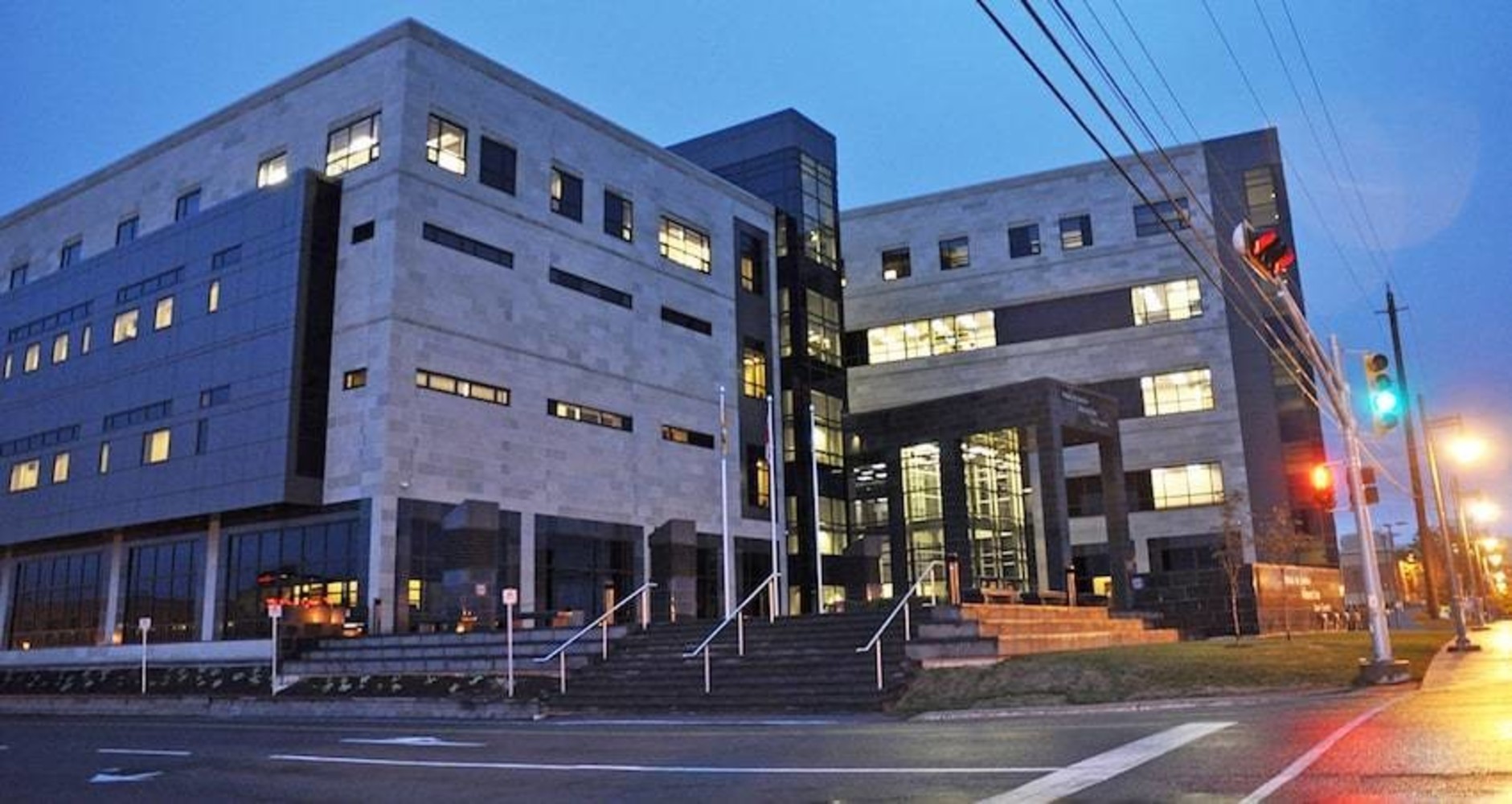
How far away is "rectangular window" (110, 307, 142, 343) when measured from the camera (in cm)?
5069

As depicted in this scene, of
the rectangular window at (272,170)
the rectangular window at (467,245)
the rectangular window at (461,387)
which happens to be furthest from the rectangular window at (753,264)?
the rectangular window at (272,170)

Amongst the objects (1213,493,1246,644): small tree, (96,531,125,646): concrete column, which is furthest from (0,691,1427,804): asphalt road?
(96,531,125,646): concrete column

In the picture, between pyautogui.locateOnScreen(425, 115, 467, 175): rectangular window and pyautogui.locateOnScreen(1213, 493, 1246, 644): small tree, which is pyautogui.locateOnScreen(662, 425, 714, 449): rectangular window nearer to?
pyautogui.locateOnScreen(425, 115, 467, 175): rectangular window

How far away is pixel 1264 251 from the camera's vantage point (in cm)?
1559

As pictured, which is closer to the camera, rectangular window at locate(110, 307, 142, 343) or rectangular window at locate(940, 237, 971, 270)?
rectangular window at locate(110, 307, 142, 343)

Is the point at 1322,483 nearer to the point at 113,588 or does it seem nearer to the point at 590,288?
the point at 590,288

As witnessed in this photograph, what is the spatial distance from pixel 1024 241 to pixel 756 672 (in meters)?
46.1

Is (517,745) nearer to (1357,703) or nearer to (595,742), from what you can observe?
(595,742)

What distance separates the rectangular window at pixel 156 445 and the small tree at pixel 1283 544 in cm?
4175

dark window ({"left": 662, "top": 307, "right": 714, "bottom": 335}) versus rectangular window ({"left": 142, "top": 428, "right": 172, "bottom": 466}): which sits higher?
dark window ({"left": 662, "top": 307, "right": 714, "bottom": 335})

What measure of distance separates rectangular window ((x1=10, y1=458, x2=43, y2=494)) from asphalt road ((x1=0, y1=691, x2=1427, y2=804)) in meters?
38.5

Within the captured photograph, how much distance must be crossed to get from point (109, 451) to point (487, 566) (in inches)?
858

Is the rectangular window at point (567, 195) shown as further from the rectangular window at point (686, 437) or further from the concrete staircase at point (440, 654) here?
the concrete staircase at point (440, 654)

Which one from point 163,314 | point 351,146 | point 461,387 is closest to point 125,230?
point 163,314
